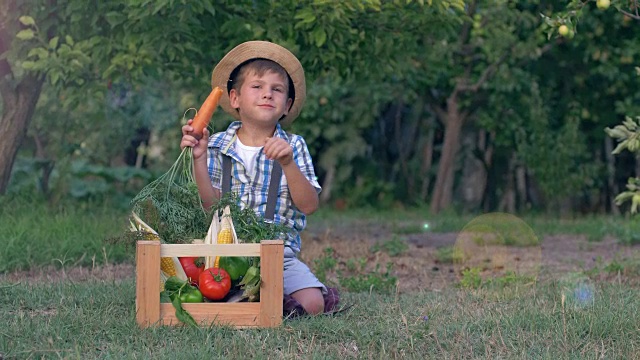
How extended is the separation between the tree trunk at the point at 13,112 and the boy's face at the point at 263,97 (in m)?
3.44

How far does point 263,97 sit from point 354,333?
1.21 meters

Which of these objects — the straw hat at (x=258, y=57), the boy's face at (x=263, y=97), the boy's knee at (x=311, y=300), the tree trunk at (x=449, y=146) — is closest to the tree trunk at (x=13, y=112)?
the straw hat at (x=258, y=57)

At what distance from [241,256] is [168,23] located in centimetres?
263

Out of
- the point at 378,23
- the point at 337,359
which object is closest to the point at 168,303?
the point at 337,359

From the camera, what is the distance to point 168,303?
3.86 m

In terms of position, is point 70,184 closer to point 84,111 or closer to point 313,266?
point 84,111

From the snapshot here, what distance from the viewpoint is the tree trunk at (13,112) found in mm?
7262

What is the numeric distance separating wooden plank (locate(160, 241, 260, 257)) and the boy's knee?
0.49 meters

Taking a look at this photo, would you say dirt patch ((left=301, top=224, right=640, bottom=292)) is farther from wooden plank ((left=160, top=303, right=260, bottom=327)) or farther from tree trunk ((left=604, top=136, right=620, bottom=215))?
tree trunk ((left=604, top=136, right=620, bottom=215))

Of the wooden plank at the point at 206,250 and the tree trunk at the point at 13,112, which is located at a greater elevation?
the tree trunk at the point at 13,112

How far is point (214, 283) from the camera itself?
3883mm

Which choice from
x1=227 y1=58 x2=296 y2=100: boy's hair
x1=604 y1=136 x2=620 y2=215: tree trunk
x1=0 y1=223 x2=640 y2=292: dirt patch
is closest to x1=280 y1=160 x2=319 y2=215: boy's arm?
x1=227 y1=58 x2=296 y2=100: boy's hair

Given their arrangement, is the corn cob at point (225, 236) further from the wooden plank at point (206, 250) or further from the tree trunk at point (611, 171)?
the tree trunk at point (611, 171)

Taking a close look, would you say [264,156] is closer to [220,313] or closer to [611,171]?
[220,313]
